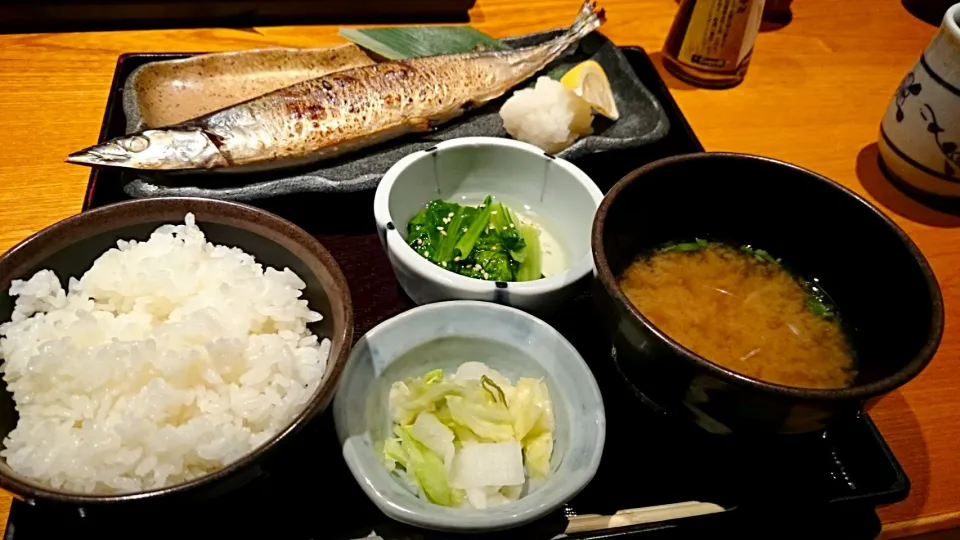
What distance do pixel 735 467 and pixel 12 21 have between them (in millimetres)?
2510

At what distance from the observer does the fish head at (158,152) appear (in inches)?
65.2

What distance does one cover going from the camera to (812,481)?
128cm

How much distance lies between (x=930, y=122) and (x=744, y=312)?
2.93ft

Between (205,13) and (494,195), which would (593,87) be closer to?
→ (494,195)

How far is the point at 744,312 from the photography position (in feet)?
4.46

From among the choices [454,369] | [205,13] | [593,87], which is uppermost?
[205,13]

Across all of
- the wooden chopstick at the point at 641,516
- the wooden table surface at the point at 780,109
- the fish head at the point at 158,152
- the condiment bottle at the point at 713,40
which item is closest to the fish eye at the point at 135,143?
the fish head at the point at 158,152

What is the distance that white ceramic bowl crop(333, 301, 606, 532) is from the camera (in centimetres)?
104

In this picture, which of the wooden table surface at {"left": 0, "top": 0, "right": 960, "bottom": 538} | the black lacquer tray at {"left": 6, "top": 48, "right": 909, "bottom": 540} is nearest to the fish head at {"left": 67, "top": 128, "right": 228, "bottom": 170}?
the wooden table surface at {"left": 0, "top": 0, "right": 960, "bottom": 538}

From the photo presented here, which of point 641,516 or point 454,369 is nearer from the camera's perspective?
point 641,516

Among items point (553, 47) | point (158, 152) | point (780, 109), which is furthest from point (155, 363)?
point (780, 109)

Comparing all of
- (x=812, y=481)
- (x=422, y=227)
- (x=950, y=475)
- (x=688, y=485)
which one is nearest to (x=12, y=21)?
(x=422, y=227)

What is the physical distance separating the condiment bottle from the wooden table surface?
5 cm

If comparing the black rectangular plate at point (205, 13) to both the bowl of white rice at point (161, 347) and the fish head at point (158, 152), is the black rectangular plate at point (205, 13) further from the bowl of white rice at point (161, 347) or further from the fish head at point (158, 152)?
the bowl of white rice at point (161, 347)
